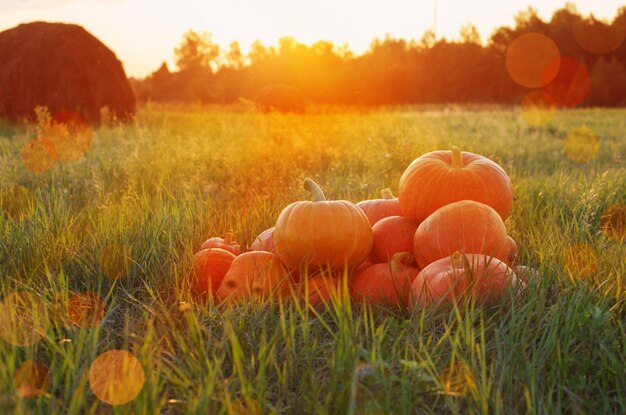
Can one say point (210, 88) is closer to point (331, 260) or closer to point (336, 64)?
point (336, 64)

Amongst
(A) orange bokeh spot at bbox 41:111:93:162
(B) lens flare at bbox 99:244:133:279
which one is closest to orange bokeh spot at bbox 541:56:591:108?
(A) orange bokeh spot at bbox 41:111:93:162

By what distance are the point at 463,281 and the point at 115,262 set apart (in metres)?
1.44

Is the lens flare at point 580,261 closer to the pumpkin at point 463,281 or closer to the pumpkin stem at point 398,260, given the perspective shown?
the pumpkin at point 463,281

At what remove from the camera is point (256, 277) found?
2.21m

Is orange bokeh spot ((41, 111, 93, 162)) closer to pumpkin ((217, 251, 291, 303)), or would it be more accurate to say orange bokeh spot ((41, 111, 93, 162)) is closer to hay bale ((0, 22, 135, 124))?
pumpkin ((217, 251, 291, 303))

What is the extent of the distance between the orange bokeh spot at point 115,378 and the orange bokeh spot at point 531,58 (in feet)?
150

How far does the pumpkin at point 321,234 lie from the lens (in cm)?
225

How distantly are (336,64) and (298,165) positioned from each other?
160ft

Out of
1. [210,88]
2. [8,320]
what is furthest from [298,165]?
[210,88]

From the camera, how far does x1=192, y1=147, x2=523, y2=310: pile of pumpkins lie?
2.02 meters

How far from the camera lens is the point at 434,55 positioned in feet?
163

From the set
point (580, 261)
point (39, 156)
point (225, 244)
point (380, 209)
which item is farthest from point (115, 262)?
point (39, 156)

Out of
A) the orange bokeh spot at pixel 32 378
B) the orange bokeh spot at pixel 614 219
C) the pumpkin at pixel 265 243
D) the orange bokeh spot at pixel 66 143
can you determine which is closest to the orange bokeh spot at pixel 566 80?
the orange bokeh spot at pixel 66 143

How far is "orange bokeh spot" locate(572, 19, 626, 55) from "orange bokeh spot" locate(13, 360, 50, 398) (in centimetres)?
4829
